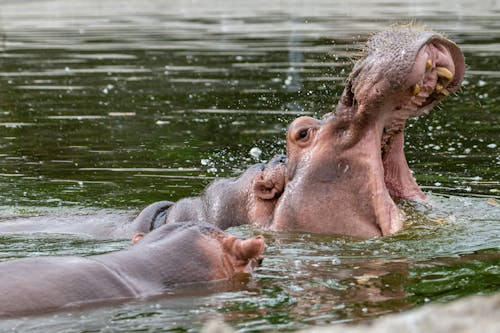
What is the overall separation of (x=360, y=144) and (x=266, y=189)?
0.73m

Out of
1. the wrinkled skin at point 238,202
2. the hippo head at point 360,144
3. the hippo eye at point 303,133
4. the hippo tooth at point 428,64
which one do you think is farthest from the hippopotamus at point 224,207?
the hippo tooth at point 428,64

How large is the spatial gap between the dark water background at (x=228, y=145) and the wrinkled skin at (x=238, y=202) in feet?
0.58

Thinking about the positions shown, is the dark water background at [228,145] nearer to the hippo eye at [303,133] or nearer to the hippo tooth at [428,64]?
the hippo eye at [303,133]

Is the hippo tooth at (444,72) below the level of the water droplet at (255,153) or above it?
below

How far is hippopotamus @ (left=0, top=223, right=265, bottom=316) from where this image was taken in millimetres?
5711

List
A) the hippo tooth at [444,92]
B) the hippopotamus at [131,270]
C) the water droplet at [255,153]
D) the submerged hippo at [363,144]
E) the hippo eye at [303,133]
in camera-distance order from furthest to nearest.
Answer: the water droplet at [255,153] → the hippo eye at [303,133] → the hippo tooth at [444,92] → the submerged hippo at [363,144] → the hippopotamus at [131,270]

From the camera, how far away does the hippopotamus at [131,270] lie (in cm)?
571

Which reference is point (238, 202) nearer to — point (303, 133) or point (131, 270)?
point (303, 133)

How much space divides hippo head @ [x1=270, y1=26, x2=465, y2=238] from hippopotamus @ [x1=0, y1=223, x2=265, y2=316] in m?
0.92

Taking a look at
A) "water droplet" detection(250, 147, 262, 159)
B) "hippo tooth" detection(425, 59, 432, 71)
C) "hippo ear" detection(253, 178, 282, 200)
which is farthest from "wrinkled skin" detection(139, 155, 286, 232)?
"water droplet" detection(250, 147, 262, 159)

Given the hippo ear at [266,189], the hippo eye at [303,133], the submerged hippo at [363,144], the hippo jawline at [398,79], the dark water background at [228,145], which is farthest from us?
the hippo ear at [266,189]

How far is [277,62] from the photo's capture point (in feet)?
62.4

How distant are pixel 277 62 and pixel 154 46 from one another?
3691mm

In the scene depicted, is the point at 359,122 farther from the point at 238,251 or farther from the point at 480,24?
the point at 480,24
